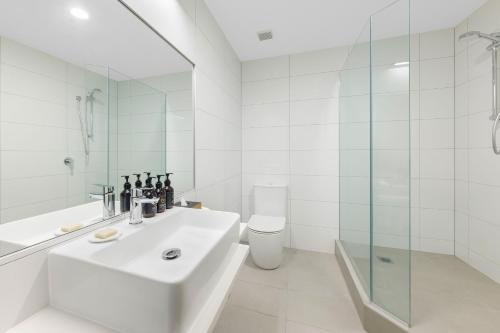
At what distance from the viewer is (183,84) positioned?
139 centimetres

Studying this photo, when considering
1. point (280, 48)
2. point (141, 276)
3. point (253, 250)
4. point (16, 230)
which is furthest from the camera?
point (280, 48)

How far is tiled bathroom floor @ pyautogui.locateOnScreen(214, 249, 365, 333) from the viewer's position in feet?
4.32

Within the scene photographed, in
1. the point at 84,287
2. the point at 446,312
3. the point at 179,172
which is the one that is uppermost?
the point at 179,172

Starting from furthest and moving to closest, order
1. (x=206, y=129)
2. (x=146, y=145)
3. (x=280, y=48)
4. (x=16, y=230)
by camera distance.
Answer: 1. (x=280, y=48)
2. (x=206, y=129)
3. (x=146, y=145)
4. (x=16, y=230)

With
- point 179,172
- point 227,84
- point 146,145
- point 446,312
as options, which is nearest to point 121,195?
point 146,145

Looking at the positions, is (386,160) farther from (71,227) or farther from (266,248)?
(71,227)

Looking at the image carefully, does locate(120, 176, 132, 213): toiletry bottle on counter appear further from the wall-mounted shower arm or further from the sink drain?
the wall-mounted shower arm

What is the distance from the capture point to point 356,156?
1727mm

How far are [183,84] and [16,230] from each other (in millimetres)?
1142

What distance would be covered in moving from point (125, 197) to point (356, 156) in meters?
1.76

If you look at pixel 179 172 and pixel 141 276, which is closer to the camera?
pixel 141 276

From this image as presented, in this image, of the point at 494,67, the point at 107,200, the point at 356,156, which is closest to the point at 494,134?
the point at 494,67

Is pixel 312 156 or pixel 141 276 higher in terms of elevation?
pixel 312 156

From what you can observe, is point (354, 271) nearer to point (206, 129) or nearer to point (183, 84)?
point (206, 129)
